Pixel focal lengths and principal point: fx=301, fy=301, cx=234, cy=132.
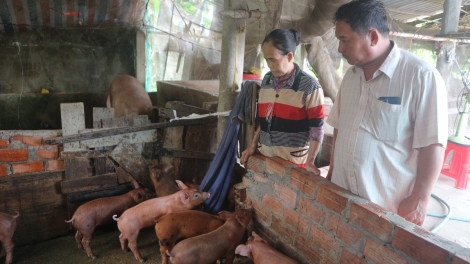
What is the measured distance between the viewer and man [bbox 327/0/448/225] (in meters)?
1.72

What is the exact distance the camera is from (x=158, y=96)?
21.3 ft

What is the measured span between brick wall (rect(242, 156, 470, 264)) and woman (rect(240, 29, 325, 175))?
0.17 meters

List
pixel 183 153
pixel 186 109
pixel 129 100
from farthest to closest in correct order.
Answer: pixel 129 100
pixel 186 109
pixel 183 153

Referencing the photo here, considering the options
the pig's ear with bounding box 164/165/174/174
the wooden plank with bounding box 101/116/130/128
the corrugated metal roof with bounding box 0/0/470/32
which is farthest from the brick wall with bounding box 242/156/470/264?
the corrugated metal roof with bounding box 0/0/470/32

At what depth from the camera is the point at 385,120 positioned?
1861 mm

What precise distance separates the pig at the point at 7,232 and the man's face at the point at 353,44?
Answer: 3520 millimetres

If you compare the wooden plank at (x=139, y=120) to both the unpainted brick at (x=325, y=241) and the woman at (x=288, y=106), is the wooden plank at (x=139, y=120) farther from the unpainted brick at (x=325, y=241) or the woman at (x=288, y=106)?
the unpainted brick at (x=325, y=241)

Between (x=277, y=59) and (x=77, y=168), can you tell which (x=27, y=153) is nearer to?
(x=77, y=168)

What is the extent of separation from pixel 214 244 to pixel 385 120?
177 cm

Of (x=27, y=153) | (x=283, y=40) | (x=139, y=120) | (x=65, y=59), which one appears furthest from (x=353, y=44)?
(x=65, y=59)

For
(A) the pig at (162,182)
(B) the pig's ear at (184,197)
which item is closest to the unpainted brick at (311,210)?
(B) the pig's ear at (184,197)

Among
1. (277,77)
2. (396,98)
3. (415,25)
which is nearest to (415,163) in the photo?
(396,98)

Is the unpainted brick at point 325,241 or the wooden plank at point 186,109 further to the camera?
the wooden plank at point 186,109

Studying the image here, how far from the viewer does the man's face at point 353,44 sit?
1849 millimetres
